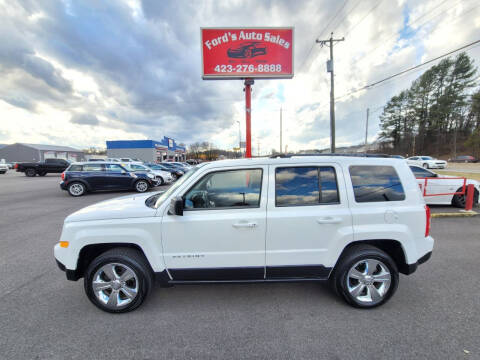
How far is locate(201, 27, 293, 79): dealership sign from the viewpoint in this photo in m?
10.8

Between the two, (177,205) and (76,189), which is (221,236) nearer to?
(177,205)

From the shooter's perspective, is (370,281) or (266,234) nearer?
(266,234)

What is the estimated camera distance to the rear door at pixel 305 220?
2.21 meters

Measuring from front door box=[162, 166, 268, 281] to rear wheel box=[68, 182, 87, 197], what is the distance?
10.1 metres

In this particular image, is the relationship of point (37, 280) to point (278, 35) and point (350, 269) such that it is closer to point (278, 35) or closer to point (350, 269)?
point (350, 269)

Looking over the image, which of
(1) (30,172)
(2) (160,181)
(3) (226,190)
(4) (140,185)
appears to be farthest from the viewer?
(1) (30,172)

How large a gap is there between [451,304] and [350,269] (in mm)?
1270

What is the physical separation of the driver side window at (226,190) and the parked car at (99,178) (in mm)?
9456

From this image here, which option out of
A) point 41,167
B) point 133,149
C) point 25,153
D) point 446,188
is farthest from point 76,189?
point 25,153

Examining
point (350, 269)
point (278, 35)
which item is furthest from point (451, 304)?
point (278, 35)

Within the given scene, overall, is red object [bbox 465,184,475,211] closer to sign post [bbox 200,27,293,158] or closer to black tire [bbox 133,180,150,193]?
sign post [bbox 200,27,293,158]

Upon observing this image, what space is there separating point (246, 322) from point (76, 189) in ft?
36.2

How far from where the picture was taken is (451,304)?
2.31m

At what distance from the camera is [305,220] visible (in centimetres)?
220
